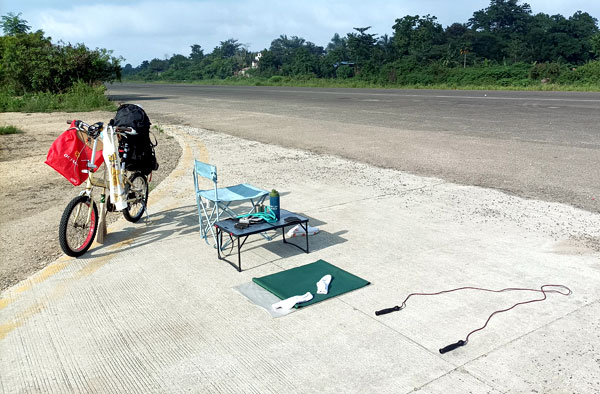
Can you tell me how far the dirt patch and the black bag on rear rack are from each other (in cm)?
104

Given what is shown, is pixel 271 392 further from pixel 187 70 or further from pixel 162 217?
pixel 187 70

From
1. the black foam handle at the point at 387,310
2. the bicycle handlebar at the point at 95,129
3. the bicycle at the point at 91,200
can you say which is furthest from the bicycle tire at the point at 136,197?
the black foam handle at the point at 387,310

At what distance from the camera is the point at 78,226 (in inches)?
216

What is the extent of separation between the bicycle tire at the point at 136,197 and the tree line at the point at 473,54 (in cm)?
4049

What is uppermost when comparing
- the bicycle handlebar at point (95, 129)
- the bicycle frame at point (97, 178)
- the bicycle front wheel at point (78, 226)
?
the bicycle handlebar at point (95, 129)

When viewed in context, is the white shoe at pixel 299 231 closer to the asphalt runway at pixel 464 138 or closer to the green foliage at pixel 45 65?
the asphalt runway at pixel 464 138

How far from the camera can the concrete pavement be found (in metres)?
3.31

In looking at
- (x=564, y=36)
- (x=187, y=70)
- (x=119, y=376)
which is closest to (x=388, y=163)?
(x=119, y=376)

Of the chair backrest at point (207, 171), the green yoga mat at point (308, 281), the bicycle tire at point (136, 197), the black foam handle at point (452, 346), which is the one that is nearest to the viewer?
the black foam handle at point (452, 346)

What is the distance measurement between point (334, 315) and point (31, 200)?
6202 mm

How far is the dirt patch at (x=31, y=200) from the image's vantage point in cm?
A: 560

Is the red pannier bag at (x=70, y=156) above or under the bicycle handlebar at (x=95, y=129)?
under

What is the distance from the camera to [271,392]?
3.17 metres

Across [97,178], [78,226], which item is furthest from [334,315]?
[97,178]
